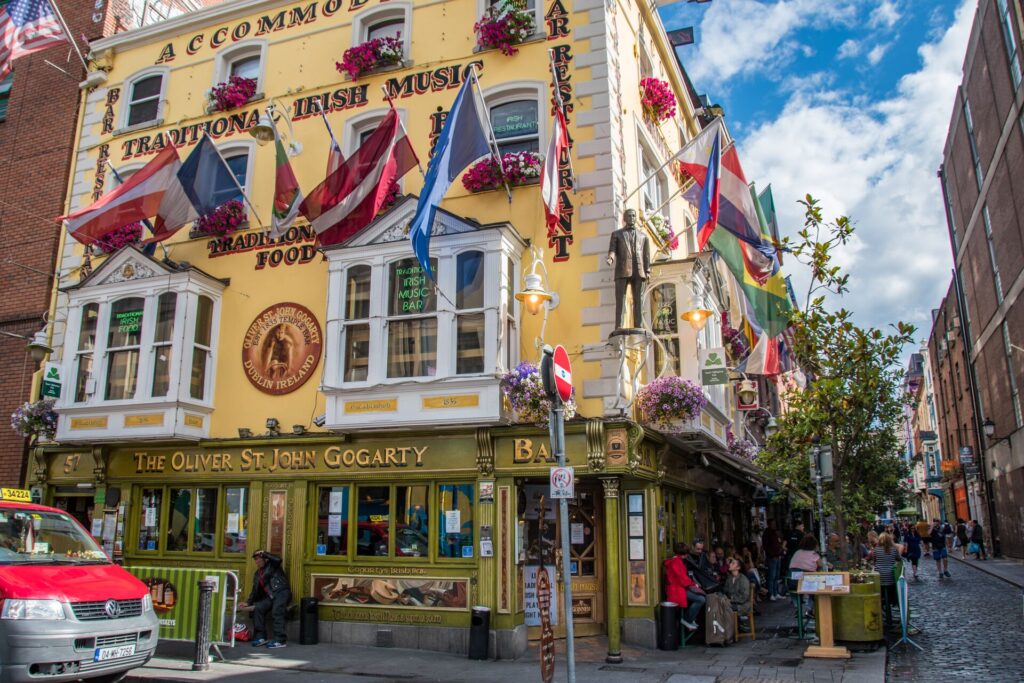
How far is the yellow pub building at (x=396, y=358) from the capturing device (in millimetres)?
12539

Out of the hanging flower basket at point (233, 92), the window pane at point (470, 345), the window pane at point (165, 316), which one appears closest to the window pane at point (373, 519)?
the window pane at point (470, 345)

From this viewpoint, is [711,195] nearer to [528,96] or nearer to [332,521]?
[528,96]

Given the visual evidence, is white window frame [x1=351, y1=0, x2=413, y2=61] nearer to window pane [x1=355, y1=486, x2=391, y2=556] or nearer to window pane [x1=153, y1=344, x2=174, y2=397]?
window pane [x1=153, y1=344, x2=174, y2=397]

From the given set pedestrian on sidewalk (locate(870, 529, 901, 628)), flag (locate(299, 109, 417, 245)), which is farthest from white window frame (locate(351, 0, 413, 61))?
→ pedestrian on sidewalk (locate(870, 529, 901, 628))

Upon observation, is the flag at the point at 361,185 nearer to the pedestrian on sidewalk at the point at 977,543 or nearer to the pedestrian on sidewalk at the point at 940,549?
the pedestrian on sidewalk at the point at 940,549

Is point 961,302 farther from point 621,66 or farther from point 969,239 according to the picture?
point 621,66

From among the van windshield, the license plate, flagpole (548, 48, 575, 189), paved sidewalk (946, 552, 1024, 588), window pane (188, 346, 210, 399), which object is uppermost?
flagpole (548, 48, 575, 189)

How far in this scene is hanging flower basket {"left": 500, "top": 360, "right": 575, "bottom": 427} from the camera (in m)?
11.6

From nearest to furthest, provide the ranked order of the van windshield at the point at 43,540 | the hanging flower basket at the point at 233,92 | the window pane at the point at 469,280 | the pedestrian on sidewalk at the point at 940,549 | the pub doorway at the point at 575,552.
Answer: the van windshield at the point at 43,540
the window pane at the point at 469,280
the pub doorway at the point at 575,552
the hanging flower basket at the point at 233,92
the pedestrian on sidewalk at the point at 940,549

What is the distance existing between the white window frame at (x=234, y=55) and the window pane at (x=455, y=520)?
9.94m

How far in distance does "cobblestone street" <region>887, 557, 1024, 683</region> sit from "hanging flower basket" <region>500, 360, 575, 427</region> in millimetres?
5717

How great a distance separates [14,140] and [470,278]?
13.7 meters

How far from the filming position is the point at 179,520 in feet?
48.7

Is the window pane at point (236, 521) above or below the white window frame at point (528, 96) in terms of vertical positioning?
below
